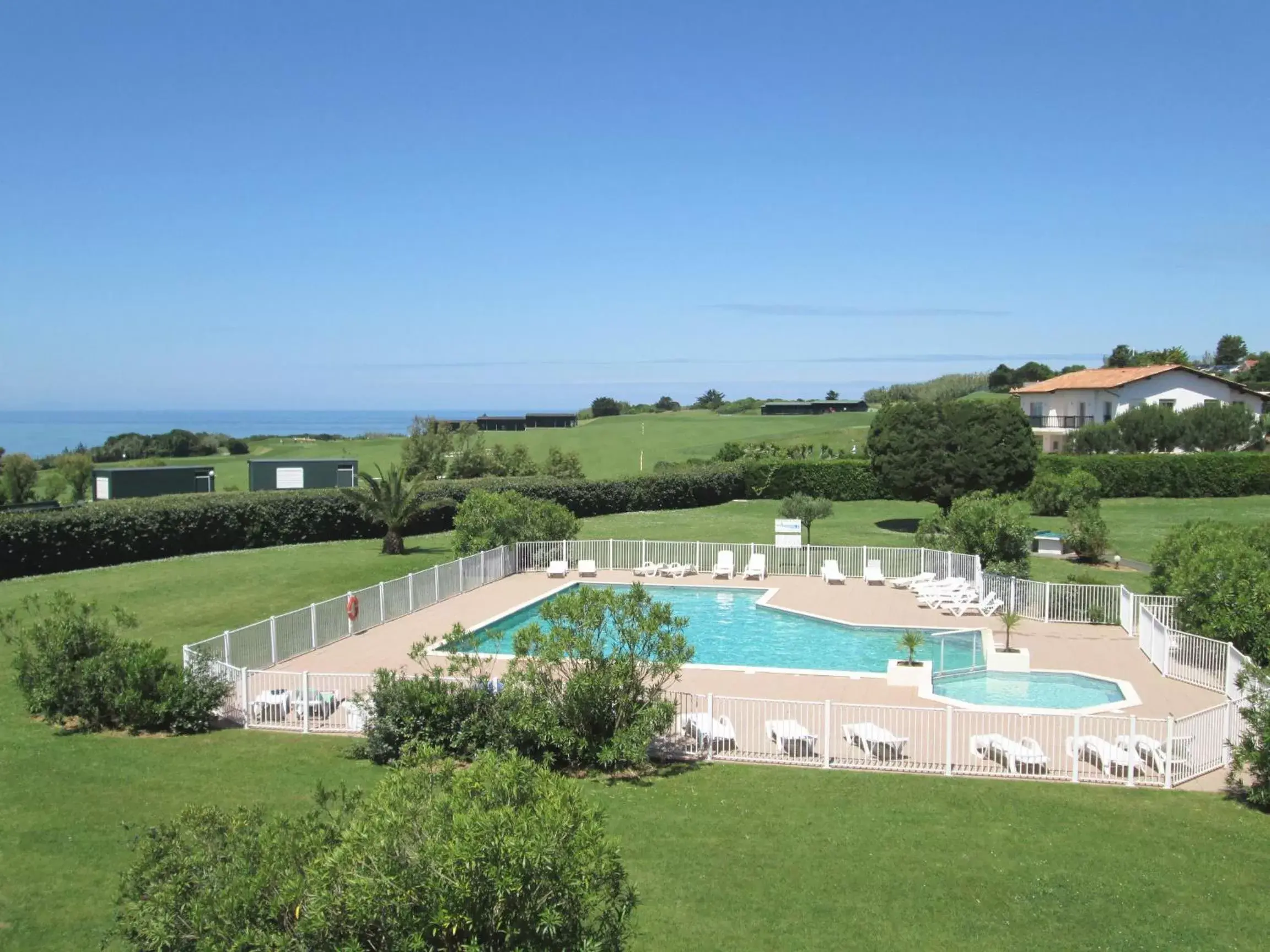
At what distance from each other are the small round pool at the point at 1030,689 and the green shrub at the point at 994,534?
303 inches

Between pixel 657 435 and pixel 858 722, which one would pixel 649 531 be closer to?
pixel 858 722

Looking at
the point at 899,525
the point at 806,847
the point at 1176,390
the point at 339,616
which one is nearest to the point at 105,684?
the point at 339,616

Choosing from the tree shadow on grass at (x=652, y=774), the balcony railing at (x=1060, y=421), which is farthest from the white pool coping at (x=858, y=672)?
the balcony railing at (x=1060, y=421)

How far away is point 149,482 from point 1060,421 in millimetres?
57471

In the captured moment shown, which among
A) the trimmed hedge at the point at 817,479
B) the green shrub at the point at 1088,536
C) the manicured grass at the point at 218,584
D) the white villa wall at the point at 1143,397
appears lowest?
the manicured grass at the point at 218,584

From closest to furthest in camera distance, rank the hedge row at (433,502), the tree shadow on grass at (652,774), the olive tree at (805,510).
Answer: the tree shadow on grass at (652,774)
the hedge row at (433,502)
the olive tree at (805,510)

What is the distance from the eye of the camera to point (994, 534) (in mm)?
27953

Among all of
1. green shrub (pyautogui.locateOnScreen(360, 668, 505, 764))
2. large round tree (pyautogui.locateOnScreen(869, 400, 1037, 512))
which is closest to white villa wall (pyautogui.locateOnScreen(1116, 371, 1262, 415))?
large round tree (pyautogui.locateOnScreen(869, 400, 1037, 512))

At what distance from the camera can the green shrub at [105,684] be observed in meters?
15.7

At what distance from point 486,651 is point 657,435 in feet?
225

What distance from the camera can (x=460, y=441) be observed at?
56.1 meters

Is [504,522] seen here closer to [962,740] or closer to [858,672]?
[858,672]

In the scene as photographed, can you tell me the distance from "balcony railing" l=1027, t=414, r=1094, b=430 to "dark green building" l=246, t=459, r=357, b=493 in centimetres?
4550

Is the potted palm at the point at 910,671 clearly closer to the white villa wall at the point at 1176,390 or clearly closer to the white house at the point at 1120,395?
the white house at the point at 1120,395
